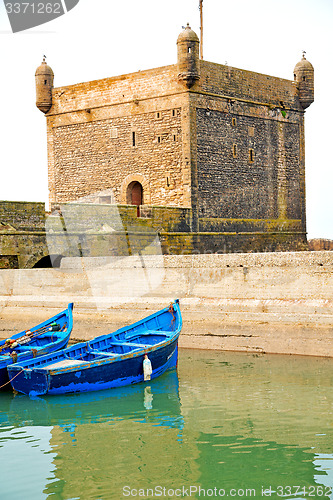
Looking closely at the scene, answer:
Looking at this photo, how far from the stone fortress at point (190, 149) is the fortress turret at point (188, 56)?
4 centimetres

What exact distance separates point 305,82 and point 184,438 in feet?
79.9

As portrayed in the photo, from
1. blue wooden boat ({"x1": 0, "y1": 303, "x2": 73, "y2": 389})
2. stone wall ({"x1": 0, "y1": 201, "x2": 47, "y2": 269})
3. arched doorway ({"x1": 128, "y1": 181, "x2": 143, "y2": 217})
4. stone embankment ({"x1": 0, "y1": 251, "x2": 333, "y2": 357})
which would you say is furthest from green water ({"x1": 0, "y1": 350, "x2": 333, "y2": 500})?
arched doorway ({"x1": 128, "y1": 181, "x2": 143, "y2": 217})

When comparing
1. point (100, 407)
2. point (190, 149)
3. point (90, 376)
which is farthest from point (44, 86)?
point (100, 407)

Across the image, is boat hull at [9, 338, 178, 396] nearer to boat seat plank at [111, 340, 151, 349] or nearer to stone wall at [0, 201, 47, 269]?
boat seat plank at [111, 340, 151, 349]

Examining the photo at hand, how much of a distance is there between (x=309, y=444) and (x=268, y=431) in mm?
783

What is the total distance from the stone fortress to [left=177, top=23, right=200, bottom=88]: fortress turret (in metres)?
0.04

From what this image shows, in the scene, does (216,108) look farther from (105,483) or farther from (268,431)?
(105,483)

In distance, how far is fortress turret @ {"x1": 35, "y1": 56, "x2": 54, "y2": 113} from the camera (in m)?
29.5

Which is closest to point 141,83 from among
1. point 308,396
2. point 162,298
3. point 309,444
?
point 162,298

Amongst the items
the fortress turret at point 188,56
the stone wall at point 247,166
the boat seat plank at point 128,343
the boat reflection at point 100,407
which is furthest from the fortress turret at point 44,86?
the boat reflection at point 100,407

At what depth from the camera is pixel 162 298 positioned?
16828 mm

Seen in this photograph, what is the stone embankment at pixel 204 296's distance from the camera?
565 inches

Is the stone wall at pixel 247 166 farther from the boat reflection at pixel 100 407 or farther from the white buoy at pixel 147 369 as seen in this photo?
the boat reflection at pixel 100 407

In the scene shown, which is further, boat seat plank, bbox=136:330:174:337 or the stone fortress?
the stone fortress
